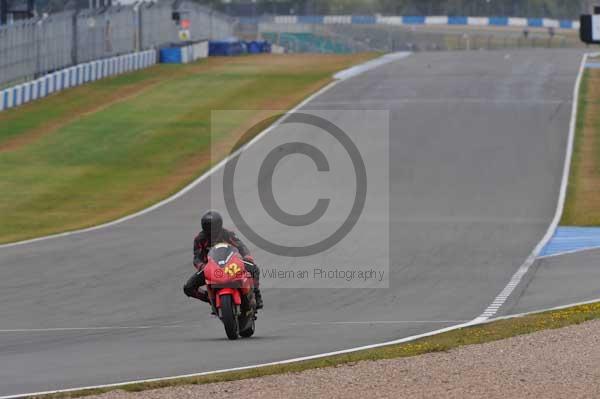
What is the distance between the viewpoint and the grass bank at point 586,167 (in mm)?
27500

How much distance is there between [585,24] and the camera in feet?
78.7

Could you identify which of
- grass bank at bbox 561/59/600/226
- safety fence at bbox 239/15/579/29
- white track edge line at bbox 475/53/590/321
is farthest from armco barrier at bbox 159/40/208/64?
safety fence at bbox 239/15/579/29

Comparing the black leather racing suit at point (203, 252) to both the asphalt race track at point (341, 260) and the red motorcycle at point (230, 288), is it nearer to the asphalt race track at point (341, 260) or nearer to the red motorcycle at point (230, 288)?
the red motorcycle at point (230, 288)

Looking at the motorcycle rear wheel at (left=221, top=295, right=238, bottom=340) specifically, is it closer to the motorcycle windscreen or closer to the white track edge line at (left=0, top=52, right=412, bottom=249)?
the motorcycle windscreen

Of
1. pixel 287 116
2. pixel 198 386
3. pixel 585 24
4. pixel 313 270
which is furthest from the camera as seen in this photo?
pixel 287 116

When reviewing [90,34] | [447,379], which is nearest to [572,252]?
[447,379]

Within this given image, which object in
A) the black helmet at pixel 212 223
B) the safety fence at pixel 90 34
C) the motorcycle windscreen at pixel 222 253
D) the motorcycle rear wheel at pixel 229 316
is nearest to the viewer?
the motorcycle rear wheel at pixel 229 316

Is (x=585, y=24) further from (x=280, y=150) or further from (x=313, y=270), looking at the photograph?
(x=280, y=150)

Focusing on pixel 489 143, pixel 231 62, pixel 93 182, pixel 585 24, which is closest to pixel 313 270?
pixel 585 24

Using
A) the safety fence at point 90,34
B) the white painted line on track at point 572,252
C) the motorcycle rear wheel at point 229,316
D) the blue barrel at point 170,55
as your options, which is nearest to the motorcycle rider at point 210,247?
the motorcycle rear wheel at point 229,316

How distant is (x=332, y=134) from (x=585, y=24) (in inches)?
648

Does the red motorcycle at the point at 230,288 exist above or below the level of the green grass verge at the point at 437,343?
above

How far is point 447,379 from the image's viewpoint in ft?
35.4

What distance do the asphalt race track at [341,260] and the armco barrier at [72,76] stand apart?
12104 millimetres
